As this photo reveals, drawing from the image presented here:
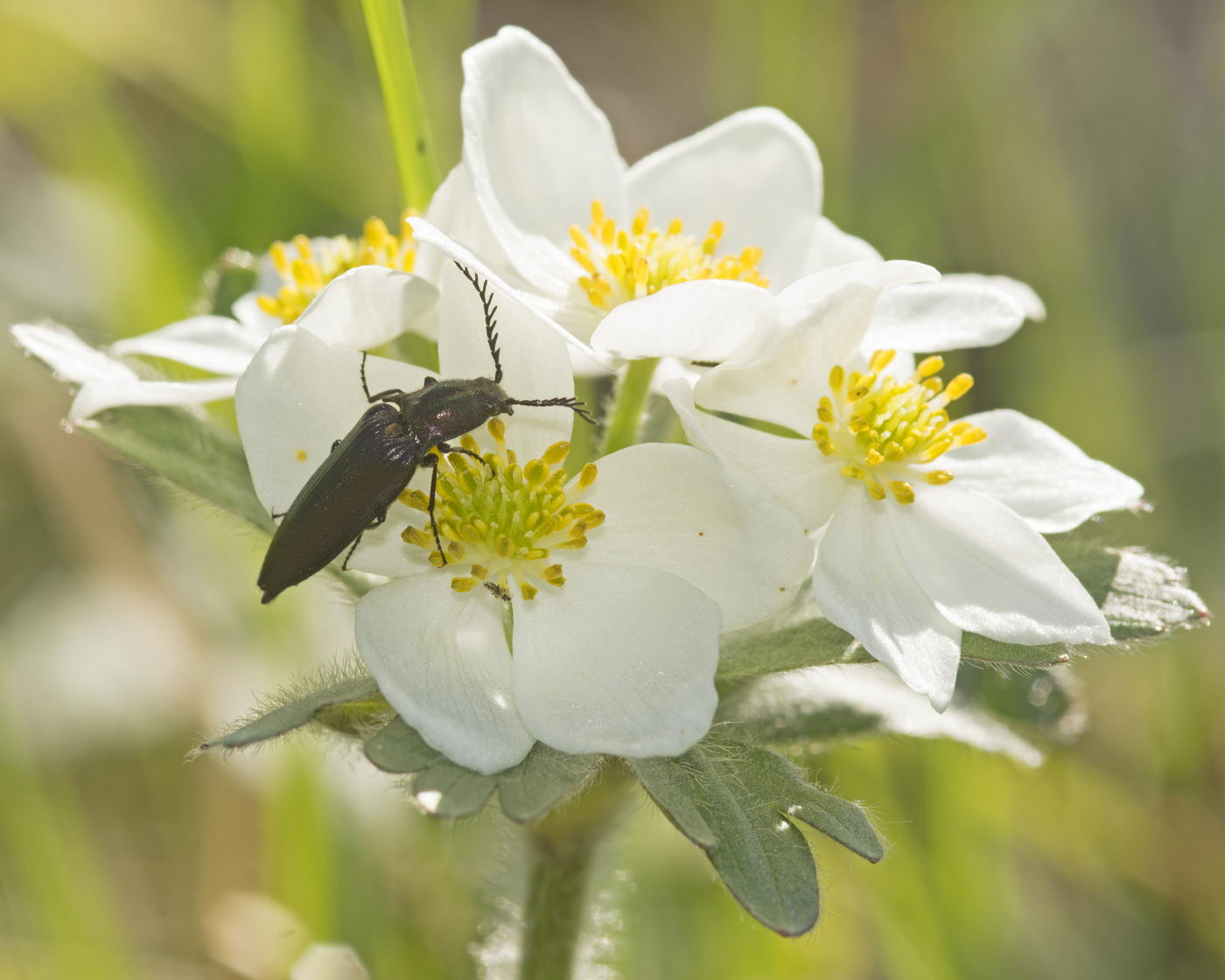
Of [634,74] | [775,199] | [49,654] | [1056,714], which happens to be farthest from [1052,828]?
[634,74]

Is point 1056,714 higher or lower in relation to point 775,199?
lower

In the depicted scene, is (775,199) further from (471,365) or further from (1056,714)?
(1056,714)

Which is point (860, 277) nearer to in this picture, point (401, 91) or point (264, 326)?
point (401, 91)

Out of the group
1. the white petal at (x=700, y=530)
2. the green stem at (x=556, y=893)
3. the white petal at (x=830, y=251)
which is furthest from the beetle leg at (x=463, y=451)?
the white petal at (x=830, y=251)

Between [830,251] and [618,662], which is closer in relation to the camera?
[618,662]

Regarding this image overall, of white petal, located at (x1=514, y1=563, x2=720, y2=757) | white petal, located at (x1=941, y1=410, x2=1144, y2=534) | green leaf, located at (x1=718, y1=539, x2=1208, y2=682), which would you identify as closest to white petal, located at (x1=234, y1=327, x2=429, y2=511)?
white petal, located at (x1=514, y1=563, x2=720, y2=757)

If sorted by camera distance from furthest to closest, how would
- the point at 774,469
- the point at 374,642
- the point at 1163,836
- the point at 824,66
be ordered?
the point at 824,66 < the point at 1163,836 < the point at 774,469 < the point at 374,642

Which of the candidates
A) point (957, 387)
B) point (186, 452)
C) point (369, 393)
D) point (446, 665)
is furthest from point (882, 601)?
point (186, 452)
